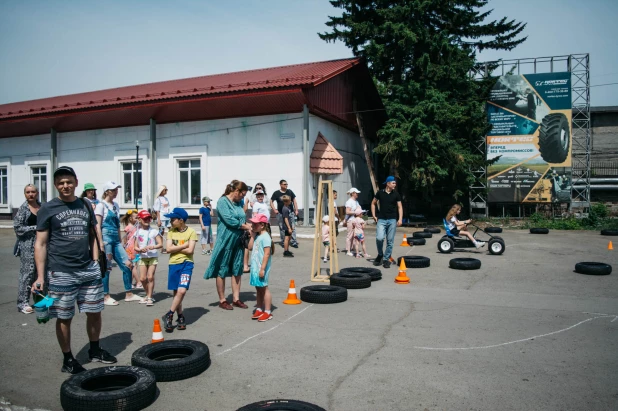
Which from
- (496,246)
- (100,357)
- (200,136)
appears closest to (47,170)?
(200,136)

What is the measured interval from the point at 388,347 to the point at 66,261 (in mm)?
3583

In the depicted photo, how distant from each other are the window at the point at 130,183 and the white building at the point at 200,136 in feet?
0.16

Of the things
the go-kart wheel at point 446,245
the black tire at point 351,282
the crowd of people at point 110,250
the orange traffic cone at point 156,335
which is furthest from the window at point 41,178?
the orange traffic cone at point 156,335

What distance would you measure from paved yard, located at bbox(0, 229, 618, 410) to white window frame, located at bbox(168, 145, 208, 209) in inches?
464

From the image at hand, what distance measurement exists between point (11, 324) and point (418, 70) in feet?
68.7

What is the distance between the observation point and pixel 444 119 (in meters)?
21.4

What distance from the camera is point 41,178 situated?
25453 mm

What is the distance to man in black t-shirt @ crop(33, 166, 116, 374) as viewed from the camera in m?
4.65

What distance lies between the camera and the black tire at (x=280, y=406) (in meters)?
3.69

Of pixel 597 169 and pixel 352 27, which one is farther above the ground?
pixel 352 27

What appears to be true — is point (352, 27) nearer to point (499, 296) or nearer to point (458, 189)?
point (458, 189)

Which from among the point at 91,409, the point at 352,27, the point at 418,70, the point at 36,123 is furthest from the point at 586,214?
the point at 36,123

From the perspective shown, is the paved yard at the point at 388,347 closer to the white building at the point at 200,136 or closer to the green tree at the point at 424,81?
the white building at the point at 200,136

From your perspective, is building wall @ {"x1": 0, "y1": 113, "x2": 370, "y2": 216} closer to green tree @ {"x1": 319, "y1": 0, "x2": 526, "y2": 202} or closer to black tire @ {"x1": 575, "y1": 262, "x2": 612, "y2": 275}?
green tree @ {"x1": 319, "y1": 0, "x2": 526, "y2": 202}
